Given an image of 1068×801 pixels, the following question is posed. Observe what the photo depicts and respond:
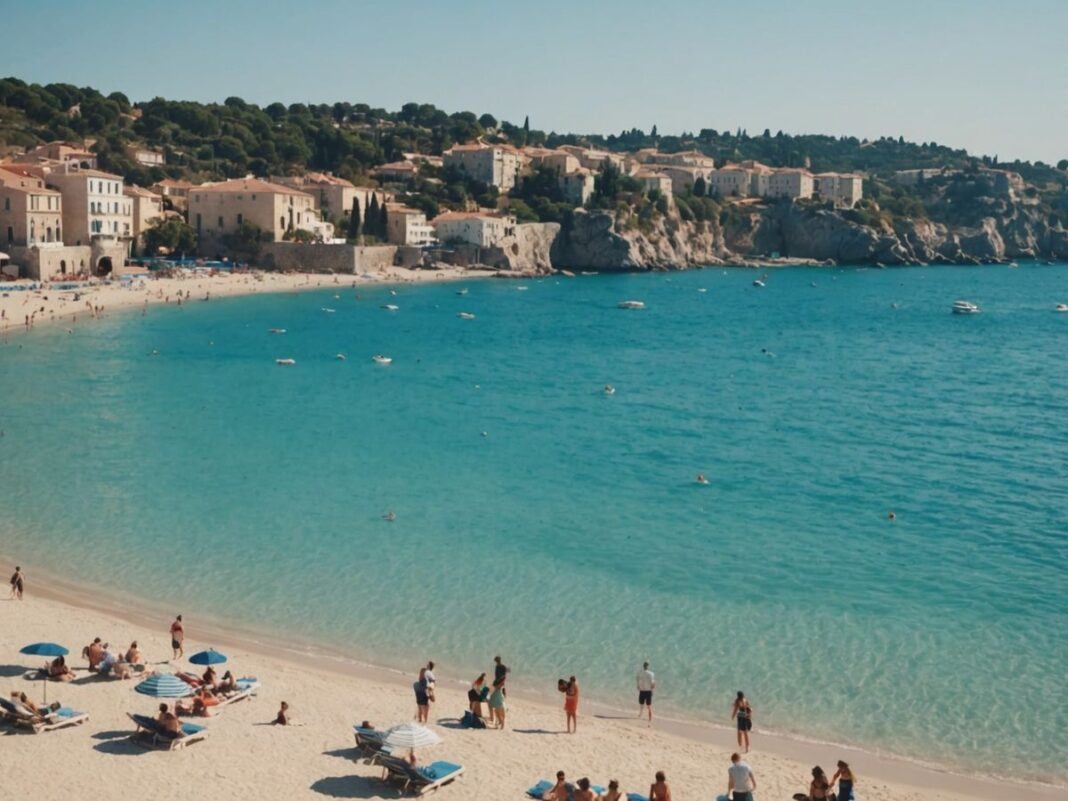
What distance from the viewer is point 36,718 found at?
37.6ft

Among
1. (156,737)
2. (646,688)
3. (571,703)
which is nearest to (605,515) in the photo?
(646,688)

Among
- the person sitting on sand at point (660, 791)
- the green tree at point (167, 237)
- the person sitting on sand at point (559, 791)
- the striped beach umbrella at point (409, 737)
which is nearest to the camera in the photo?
the person sitting on sand at point (660, 791)

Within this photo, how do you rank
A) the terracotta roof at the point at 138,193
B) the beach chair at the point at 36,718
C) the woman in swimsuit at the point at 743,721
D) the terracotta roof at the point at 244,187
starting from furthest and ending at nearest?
the terracotta roof at the point at 244,187, the terracotta roof at the point at 138,193, the woman in swimsuit at the point at 743,721, the beach chair at the point at 36,718

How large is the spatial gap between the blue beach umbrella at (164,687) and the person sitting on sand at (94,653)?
1198 mm

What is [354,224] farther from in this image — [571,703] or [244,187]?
[571,703]

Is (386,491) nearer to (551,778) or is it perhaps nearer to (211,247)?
(551,778)

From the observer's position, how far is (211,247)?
8012cm

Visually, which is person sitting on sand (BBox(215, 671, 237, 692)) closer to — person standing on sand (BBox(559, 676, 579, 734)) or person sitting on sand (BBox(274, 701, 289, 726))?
person sitting on sand (BBox(274, 701, 289, 726))

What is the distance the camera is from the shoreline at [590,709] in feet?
37.7

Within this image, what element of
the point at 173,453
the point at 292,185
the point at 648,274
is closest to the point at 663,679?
the point at 173,453

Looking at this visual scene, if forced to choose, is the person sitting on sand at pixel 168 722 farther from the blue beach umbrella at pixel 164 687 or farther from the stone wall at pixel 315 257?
the stone wall at pixel 315 257

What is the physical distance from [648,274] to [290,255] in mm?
41283

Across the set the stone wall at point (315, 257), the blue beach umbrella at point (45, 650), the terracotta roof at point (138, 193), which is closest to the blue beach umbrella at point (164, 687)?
the blue beach umbrella at point (45, 650)

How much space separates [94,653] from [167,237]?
6763 cm
